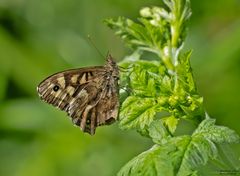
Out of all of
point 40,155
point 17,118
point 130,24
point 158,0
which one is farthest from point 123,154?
point 130,24

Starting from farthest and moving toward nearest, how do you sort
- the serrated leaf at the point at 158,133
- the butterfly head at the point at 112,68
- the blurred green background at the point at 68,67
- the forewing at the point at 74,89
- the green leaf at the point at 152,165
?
the blurred green background at the point at 68,67 → the forewing at the point at 74,89 → the butterfly head at the point at 112,68 → the serrated leaf at the point at 158,133 → the green leaf at the point at 152,165

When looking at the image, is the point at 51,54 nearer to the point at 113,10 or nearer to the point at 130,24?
the point at 113,10

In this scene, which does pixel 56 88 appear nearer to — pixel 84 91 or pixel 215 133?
pixel 84 91

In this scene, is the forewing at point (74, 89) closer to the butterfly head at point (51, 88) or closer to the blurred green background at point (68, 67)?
the butterfly head at point (51, 88)

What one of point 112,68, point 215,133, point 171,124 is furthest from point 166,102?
point 112,68

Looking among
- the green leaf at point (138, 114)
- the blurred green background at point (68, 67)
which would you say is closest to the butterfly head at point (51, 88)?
the green leaf at point (138, 114)

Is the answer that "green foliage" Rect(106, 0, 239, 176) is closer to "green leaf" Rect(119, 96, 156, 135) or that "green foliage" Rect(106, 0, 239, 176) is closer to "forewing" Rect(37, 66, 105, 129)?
"green leaf" Rect(119, 96, 156, 135)
